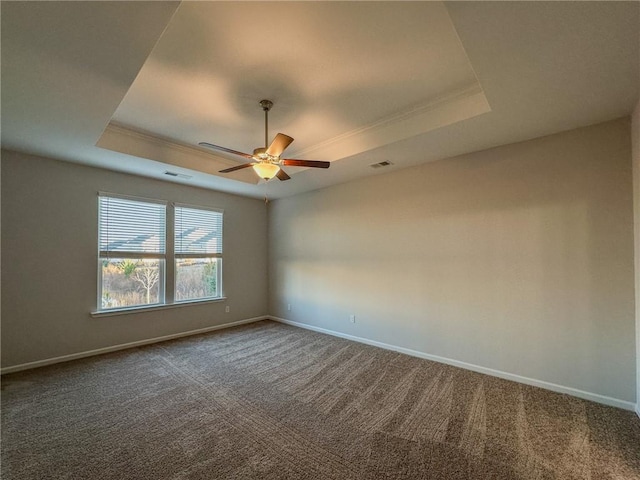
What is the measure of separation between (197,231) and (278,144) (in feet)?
10.6

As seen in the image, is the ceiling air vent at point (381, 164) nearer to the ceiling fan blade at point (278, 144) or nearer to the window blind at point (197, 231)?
the ceiling fan blade at point (278, 144)

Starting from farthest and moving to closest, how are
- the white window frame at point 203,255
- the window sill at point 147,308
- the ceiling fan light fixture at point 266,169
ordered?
the white window frame at point 203,255, the window sill at point 147,308, the ceiling fan light fixture at point 266,169

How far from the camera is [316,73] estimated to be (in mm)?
2359

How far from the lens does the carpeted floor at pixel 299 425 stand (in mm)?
1868

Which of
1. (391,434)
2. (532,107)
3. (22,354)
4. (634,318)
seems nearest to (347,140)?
(532,107)

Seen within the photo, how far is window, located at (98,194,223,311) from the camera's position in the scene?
414 centimetres

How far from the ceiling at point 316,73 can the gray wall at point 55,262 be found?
0.48 meters

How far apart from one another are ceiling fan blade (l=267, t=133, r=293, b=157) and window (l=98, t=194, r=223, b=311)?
296 cm

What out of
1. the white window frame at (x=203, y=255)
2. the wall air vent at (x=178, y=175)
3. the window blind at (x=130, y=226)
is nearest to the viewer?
the window blind at (x=130, y=226)

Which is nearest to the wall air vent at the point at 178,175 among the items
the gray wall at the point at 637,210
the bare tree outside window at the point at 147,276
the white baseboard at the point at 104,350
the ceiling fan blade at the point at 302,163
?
the bare tree outside window at the point at 147,276

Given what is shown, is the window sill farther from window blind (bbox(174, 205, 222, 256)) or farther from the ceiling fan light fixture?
the ceiling fan light fixture

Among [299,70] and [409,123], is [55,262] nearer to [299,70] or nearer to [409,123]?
[299,70]

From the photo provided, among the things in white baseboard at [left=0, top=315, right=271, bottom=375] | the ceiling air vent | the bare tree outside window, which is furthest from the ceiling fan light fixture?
white baseboard at [left=0, top=315, right=271, bottom=375]

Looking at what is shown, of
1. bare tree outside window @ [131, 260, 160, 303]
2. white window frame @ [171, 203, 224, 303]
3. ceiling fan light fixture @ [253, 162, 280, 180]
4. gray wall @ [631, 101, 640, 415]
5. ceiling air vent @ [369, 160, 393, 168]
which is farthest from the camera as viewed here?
white window frame @ [171, 203, 224, 303]
